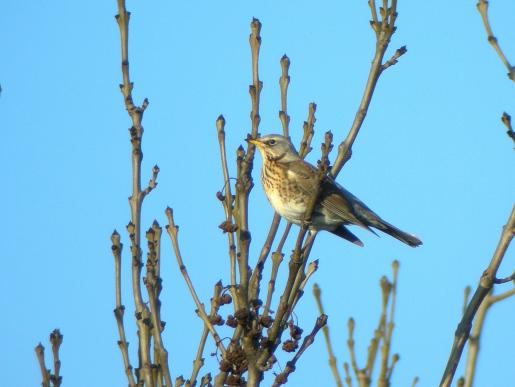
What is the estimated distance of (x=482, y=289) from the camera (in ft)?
12.2

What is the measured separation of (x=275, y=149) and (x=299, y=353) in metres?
3.28

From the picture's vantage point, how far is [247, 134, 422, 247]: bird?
706 centimetres

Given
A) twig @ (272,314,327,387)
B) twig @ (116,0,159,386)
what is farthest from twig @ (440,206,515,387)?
twig @ (116,0,159,386)

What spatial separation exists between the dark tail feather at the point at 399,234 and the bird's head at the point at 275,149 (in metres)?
0.94

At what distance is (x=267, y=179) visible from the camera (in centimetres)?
767

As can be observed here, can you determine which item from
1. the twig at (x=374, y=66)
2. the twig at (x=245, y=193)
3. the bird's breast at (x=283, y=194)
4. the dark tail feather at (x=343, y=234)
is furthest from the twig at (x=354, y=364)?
the dark tail feather at (x=343, y=234)

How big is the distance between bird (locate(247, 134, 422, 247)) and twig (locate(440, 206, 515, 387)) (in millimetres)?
3064

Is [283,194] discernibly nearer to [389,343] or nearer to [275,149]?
[275,149]

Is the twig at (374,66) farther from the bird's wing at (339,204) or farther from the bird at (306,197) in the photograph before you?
the bird's wing at (339,204)

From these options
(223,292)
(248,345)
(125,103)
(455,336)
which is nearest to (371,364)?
(455,336)

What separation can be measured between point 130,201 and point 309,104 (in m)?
1.24

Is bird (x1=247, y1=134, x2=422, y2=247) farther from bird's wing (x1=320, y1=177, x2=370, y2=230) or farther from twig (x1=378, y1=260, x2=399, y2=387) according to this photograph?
twig (x1=378, y1=260, x2=399, y2=387)

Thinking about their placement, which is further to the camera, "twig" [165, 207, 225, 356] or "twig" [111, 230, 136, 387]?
"twig" [165, 207, 225, 356]

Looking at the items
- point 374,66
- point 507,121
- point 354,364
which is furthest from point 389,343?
point 374,66
